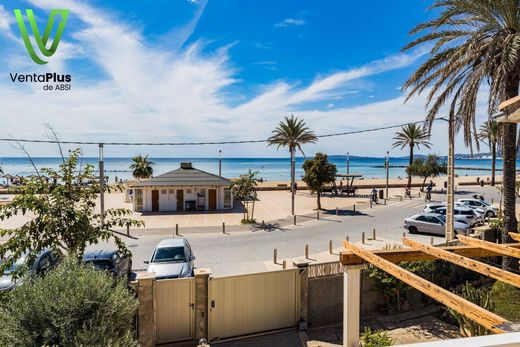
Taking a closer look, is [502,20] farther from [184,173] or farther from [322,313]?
[184,173]

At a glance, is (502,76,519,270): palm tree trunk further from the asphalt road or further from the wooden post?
the wooden post

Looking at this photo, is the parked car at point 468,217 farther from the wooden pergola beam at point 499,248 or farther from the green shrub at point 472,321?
the wooden pergola beam at point 499,248

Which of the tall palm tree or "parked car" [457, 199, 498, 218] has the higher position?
the tall palm tree

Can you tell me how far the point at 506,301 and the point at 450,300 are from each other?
943cm

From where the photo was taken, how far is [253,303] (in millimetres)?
10023

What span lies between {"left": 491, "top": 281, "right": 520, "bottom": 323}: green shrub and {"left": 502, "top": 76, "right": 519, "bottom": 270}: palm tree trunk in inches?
31.6

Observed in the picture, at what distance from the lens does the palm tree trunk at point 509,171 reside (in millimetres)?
12062

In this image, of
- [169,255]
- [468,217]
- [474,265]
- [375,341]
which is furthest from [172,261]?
[468,217]

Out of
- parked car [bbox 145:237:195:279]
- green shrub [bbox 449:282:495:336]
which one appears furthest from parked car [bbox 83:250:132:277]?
green shrub [bbox 449:282:495:336]

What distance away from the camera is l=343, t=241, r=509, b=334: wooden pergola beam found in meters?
3.79

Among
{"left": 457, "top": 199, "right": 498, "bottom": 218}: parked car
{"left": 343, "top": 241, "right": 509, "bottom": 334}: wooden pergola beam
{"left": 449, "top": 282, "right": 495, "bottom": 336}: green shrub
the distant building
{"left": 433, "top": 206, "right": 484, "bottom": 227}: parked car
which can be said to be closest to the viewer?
{"left": 343, "top": 241, "right": 509, "bottom": 334}: wooden pergola beam

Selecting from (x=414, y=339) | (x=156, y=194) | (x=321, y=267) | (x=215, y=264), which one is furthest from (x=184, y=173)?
(x=414, y=339)

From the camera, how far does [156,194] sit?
3186cm

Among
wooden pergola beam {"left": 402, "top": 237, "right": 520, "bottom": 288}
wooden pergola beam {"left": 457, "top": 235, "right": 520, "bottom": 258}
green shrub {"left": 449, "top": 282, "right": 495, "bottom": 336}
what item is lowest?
green shrub {"left": 449, "top": 282, "right": 495, "bottom": 336}
